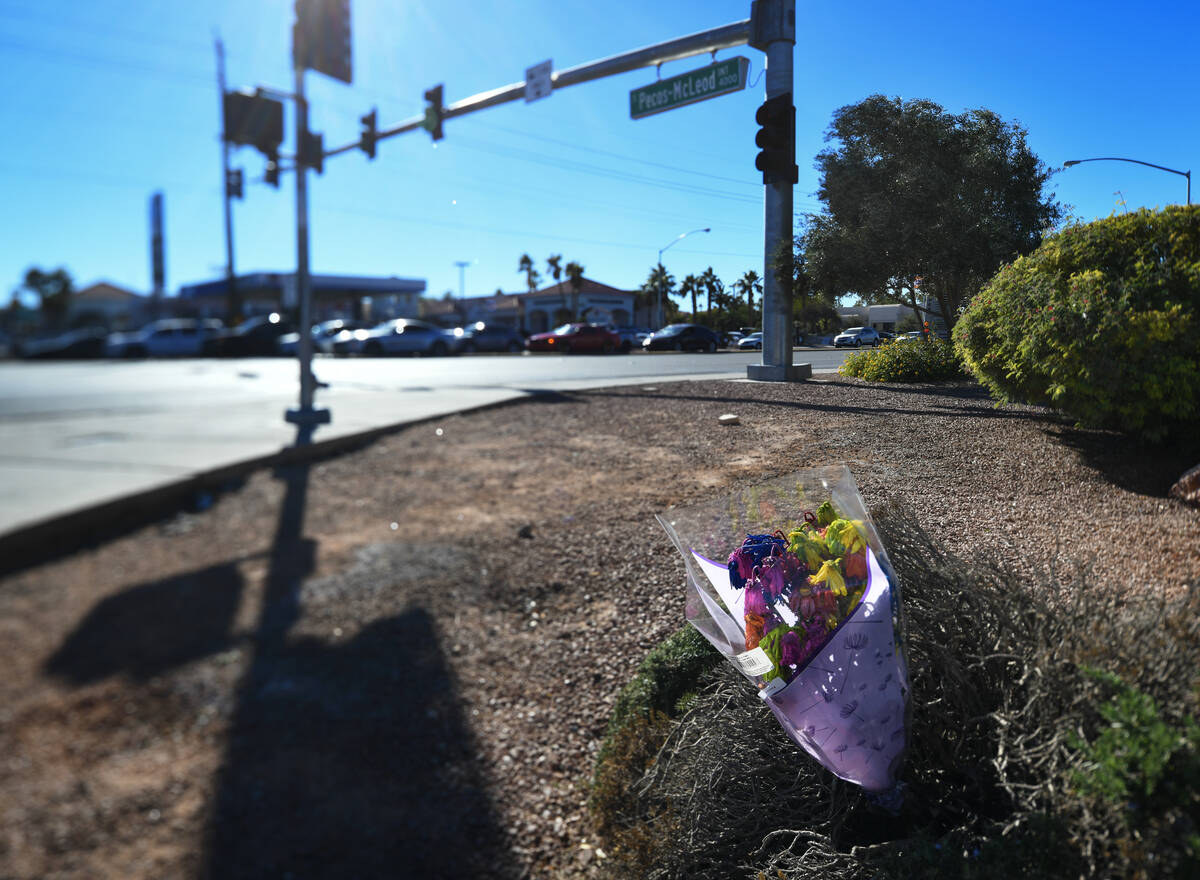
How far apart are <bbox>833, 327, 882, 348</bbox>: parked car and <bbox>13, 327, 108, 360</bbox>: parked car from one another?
2895 mm

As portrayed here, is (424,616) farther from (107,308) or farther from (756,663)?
(756,663)

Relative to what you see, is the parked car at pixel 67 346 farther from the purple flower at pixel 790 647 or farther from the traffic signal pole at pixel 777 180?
the traffic signal pole at pixel 777 180

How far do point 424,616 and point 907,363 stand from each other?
10.5ft

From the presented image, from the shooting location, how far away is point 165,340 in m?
0.88

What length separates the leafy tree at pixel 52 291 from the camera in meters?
0.69

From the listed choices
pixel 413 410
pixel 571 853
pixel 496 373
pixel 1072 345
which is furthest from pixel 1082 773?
pixel 1072 345

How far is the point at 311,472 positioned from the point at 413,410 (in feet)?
1.22

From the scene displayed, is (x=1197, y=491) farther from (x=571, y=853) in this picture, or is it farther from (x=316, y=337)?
(x=316, y=337)

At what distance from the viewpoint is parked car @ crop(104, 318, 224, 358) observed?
82 cm

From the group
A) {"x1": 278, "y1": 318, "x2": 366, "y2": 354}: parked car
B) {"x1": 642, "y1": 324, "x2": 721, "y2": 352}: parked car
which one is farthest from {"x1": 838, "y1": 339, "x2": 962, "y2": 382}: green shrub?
{"x1": 278, "y1": 318, "x2": 366, "y2": 354}: parked car

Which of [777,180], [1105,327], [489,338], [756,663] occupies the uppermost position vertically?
[777,180]

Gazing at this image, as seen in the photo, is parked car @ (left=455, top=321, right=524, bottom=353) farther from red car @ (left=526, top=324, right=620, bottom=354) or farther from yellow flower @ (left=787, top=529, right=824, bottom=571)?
yellow flower @ (left=787, top=529, right=824, bottom=571)

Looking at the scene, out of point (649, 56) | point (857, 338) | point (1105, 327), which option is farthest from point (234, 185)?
point (649, 56)

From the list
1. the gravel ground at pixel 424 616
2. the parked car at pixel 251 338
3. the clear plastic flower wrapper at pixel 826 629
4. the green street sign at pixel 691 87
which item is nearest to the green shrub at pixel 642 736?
the gravel ground at pixel 424 616
